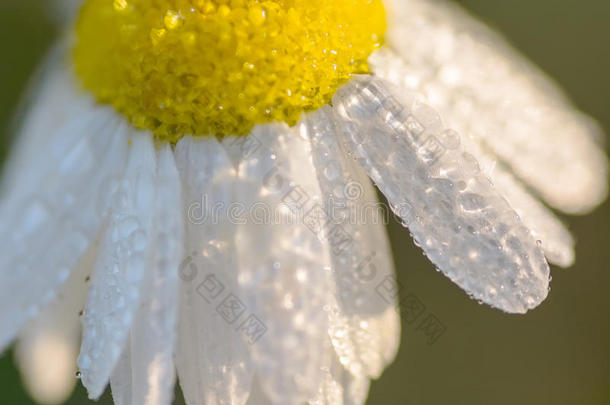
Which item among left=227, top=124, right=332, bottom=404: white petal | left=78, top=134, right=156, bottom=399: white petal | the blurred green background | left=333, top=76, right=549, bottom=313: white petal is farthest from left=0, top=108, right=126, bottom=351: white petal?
the blurred green background

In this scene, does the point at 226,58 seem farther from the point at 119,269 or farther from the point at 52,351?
the point at 52,351

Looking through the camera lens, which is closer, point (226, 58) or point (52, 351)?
point (226, 58)

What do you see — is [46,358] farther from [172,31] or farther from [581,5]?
[581,5]

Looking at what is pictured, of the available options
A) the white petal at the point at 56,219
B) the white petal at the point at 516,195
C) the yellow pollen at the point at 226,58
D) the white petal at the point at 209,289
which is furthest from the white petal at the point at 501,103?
the white petal at the point at 56,219

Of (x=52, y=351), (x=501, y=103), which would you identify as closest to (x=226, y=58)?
(x=501, y=103)

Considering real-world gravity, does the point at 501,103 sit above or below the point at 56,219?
below

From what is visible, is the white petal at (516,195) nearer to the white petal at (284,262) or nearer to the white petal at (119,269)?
the white petal at (284,262)
